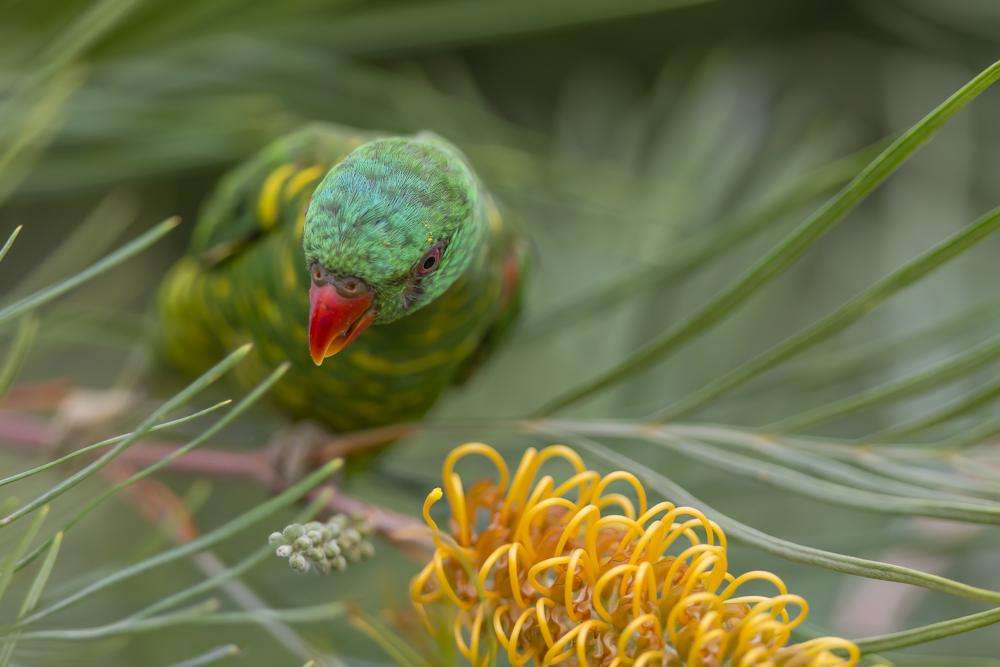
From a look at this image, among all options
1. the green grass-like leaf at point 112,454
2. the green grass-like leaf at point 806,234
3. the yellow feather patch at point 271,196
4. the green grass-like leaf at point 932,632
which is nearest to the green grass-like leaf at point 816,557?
the green grass-like leaf at point 932,632

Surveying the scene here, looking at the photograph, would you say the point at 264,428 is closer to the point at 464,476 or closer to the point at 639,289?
the point at 464,476

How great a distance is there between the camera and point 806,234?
758 mm

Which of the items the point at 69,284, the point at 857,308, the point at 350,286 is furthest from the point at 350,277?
the point at 857,308

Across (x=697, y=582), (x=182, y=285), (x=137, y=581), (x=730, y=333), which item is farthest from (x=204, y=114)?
(x=697, y=582)

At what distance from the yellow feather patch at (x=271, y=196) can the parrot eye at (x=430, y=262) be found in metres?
0.39

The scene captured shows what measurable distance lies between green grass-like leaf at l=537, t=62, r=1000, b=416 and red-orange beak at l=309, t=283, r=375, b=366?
249 mm

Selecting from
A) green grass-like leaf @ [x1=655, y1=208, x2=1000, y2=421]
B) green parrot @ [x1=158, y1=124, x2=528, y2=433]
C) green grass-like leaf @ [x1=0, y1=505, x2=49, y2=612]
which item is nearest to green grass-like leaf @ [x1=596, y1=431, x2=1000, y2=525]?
green grass-like leaf @ [x1=655, y1=208, x2=1000, y2=421]

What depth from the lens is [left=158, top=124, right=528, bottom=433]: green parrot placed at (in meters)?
0.86

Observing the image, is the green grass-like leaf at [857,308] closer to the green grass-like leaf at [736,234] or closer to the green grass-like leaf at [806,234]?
the green grass-like leaf at [806,234]

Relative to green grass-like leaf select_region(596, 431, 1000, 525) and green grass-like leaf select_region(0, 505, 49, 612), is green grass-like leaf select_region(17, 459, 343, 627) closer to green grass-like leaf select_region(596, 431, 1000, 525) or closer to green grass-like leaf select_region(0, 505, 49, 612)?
green grass-like leaf select_region(0, 505, 49, 612)

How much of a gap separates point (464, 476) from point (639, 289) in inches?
21.1

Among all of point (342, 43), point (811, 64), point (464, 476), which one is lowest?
point (464, 476)

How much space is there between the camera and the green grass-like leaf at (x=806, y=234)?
2.09 ft

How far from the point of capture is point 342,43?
1.60m
